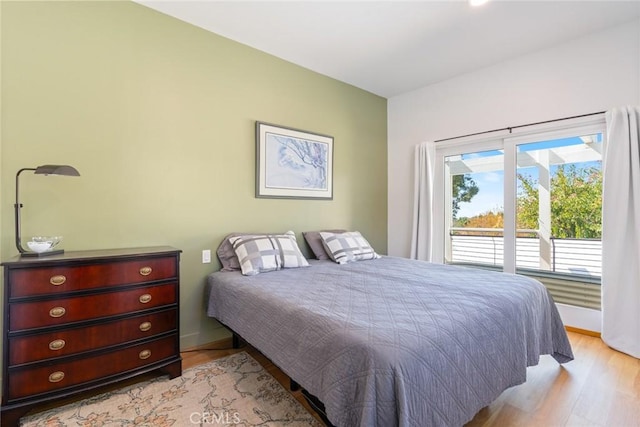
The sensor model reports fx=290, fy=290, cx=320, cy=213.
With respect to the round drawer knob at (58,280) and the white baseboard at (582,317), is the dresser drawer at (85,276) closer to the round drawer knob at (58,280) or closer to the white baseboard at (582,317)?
the round drawer knob at (58,280)

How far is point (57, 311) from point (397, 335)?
182cm

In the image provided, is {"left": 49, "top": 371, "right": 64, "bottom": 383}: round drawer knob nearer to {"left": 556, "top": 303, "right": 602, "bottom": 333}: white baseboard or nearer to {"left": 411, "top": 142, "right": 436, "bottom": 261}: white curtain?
{"left": 411, "top": 142, "right": 436, "bottom": 261}: white curtain

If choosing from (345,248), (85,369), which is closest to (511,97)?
(345,248)

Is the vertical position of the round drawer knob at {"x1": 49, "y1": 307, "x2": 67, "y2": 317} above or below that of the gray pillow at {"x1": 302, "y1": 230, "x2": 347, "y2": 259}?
below

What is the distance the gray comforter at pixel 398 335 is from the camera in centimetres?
108

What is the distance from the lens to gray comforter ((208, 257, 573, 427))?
1.08 meters

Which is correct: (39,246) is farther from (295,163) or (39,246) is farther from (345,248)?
(345,248)

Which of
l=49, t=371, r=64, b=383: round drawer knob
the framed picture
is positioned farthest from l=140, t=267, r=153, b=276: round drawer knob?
the framed picture

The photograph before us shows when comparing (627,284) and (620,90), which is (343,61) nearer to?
(620,90)

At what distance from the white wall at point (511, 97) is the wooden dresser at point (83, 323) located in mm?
3143

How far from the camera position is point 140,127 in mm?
2264

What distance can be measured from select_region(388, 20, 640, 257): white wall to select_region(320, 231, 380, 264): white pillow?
122 cm

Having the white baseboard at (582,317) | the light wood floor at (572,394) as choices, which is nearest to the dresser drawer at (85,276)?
the light wood floor at (572,394)

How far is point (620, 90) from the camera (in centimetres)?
254
